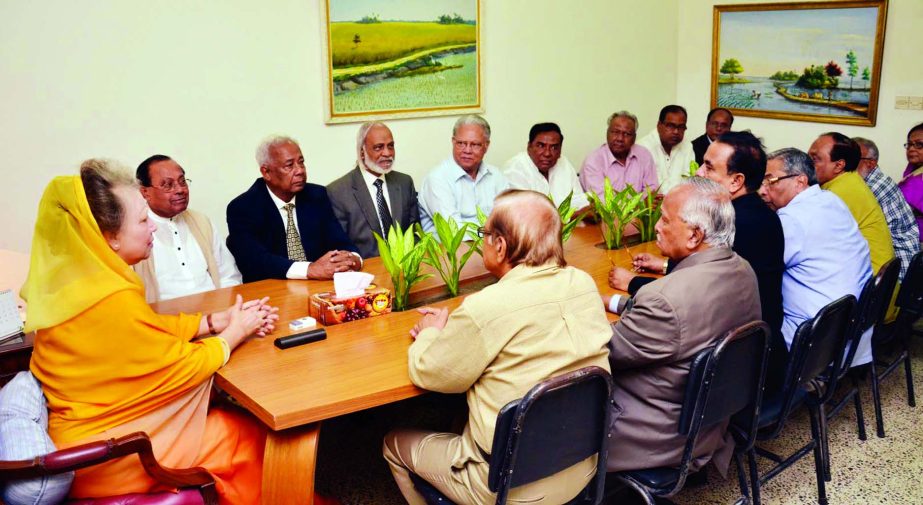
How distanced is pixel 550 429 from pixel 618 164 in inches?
155

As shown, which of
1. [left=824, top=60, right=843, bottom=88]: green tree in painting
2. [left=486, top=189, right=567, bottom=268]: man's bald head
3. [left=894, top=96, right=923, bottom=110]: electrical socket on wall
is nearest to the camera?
[left=486, top=189, right=567, bottom=268]: man's bald head

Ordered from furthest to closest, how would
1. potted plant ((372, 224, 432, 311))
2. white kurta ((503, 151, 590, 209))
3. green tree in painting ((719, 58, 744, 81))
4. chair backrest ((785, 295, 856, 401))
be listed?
green tree in painting ((719, 58, 744, 81))
white kurta ((503, 151, 590, 209))
potted plant ((372, 224, 432, 311))
chair backrest ((785, 295, 856, 401))

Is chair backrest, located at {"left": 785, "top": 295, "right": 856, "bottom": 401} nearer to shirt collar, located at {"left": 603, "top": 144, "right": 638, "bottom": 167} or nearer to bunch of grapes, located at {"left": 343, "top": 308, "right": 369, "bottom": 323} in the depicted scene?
bunch of grapes, located at {"left": 343, "top": 308, "right": 369, "bottom": 323}

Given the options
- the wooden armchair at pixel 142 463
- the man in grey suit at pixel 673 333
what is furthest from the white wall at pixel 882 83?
the wooden armchair at pixel 142 463

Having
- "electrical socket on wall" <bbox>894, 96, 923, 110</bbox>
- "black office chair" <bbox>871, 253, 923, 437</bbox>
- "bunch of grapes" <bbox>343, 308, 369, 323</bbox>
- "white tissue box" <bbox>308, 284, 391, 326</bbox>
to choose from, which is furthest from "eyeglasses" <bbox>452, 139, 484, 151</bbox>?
"electrical socket on wall" <bbox>894, 96, 923, 110</bbox>

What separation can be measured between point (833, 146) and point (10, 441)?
383 cm

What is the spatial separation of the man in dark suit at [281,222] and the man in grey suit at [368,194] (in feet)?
0.81

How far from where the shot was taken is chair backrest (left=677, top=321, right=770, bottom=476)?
2182mm

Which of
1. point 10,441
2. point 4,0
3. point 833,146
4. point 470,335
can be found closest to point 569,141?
point 833,146

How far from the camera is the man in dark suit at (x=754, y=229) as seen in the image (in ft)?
9.32

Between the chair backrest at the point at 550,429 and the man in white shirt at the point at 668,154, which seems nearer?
the chair backrest at the point at 550,429

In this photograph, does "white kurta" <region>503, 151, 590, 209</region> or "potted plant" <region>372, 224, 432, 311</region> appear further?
"white kurta" <region>503, 151, 590, 209</region>

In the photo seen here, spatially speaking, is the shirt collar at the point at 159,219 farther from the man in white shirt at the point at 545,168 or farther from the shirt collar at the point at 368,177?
the man in white shirt at the point at 545,168

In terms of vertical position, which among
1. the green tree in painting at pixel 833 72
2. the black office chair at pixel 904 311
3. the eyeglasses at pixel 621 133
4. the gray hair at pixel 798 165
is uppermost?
the green tree in painting at pixel 833 72
